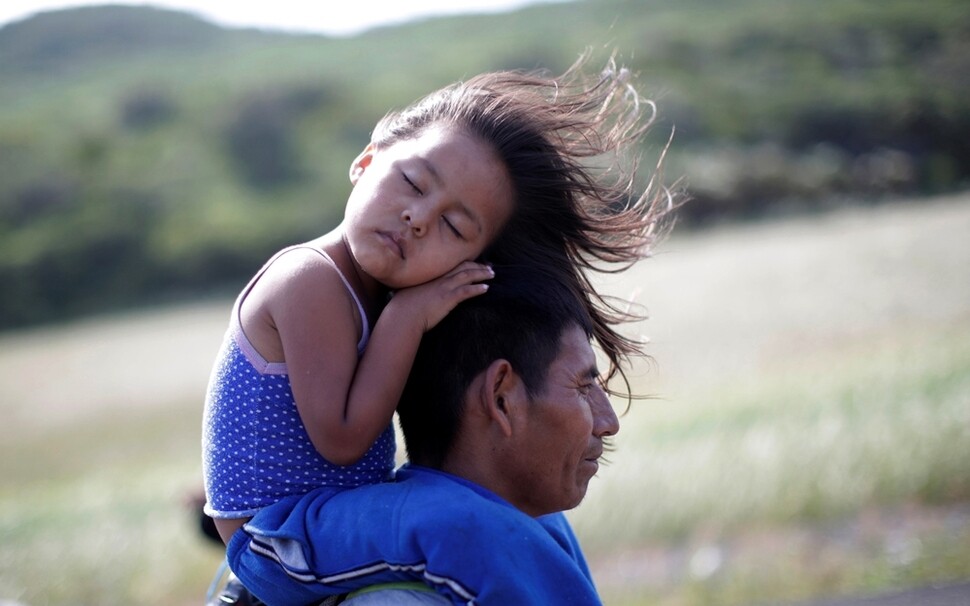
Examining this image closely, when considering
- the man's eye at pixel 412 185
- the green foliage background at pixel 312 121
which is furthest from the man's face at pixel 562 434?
the green foliage background at pixel 312 121

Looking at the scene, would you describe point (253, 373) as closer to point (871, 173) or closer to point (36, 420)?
point (36, 420)

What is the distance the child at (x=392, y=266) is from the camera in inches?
99.0

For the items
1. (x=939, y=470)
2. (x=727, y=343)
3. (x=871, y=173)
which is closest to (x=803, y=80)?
(x=871, y=173)

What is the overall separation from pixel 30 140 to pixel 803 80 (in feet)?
102

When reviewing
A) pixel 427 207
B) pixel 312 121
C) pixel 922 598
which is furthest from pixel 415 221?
pixel 312 121

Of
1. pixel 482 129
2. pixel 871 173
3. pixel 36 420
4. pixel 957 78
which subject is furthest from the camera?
pixel 871 173

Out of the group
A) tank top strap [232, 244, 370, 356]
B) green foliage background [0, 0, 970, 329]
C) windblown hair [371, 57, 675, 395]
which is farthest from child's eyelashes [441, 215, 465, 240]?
green foliage background [0, 0, 970, 329]

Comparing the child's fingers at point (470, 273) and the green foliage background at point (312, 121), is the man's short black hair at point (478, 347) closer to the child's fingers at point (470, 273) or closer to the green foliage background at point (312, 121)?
the child's fingers at point (470, 273)

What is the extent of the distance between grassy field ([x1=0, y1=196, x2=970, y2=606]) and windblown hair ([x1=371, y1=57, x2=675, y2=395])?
0.85ft

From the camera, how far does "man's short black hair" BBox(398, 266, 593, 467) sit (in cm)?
255

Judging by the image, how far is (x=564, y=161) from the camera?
301cm

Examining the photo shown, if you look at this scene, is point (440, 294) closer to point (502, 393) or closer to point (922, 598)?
point (502, 393)

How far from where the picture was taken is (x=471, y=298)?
8.70 ft

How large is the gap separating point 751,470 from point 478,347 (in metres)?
3.85
